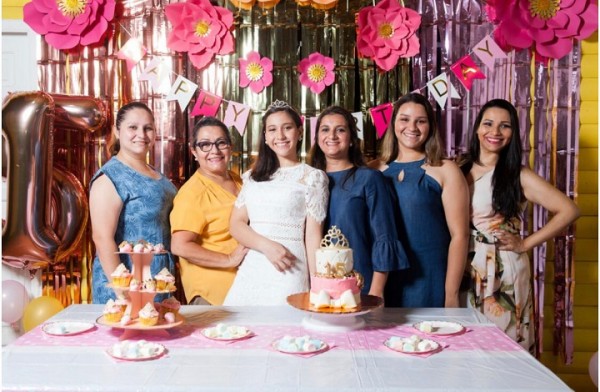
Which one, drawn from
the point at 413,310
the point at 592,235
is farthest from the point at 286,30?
the point at 592,235

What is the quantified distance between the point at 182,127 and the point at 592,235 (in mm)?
2375

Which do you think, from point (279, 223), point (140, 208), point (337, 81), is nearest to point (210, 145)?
point (140, 208)

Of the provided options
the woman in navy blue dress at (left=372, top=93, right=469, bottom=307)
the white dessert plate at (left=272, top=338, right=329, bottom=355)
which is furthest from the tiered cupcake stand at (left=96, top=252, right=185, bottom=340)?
the woman in navy blue dress at (left=372, top=93, right=469, bottom=307)

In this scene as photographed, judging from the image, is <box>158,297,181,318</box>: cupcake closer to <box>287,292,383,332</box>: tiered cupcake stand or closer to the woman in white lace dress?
<box>287,292,383,332</box>: tiered cupcake stand

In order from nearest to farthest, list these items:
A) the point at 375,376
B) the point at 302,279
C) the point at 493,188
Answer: the point at 375,376 < the point at 302,279 < the point at 493,188

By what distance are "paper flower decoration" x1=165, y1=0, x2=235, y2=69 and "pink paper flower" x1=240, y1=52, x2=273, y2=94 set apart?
12 centimetres

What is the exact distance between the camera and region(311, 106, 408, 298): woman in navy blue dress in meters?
2.86

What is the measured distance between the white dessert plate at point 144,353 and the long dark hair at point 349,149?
1.33m

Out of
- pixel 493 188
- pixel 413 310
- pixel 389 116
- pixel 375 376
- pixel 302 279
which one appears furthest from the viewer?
pixel 389 116

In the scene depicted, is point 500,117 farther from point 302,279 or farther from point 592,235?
point 302,279

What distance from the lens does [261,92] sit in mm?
3475

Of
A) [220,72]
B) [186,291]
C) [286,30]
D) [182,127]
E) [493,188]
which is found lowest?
[186,291]

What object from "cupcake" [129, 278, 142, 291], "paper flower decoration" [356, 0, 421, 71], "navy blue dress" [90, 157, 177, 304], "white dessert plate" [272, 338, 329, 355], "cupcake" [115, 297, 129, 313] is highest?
"paper flower decoration" [356, 0, 421, 71]

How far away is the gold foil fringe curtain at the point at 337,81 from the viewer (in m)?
3.44
